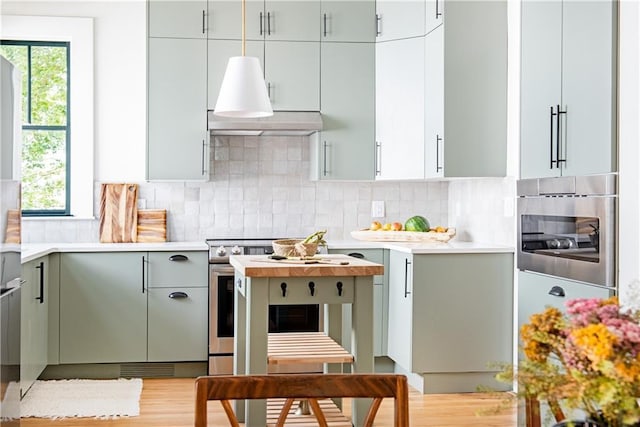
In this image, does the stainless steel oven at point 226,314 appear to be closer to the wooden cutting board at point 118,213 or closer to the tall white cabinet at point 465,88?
the wooden cutting board at point 118,213

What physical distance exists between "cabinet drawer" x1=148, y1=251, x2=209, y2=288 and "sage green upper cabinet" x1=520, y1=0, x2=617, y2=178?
7.25ft

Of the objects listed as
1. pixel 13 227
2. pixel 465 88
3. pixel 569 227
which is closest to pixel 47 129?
pixel 13 227

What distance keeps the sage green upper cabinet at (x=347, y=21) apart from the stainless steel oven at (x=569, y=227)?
1.95 m

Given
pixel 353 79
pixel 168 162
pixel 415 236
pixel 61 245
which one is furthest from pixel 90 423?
pixel 353 79

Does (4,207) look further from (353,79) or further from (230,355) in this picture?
(353,79)

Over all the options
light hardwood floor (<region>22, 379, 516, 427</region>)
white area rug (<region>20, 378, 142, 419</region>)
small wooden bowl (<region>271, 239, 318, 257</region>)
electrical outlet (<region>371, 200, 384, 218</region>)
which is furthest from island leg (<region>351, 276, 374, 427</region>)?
electrical outlet (<region>371, 200, 384, 218</region>)

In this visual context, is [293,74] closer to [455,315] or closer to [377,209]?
[377,209]

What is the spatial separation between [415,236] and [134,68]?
2.29 metres

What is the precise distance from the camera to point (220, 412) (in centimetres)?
468

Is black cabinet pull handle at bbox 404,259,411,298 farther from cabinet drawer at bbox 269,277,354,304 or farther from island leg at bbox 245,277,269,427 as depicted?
island leg at bbox 245,277,269,427

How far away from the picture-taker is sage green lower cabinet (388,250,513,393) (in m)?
5.12

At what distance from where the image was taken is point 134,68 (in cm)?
596

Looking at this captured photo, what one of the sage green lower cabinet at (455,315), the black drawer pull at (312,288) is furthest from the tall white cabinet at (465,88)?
the black drawer pull at (312,288)

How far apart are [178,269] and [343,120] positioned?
4.95 ft
